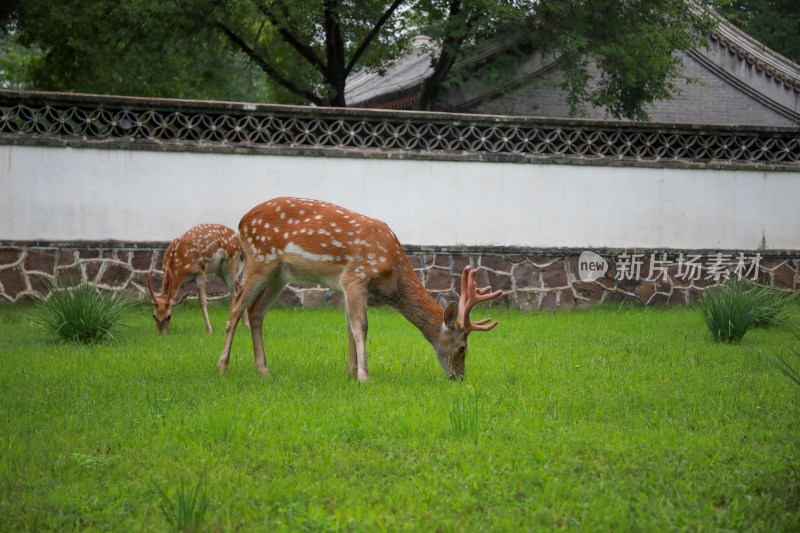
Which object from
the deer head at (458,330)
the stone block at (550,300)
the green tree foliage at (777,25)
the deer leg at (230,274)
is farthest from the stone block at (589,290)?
the green tree foliage at (777,25)

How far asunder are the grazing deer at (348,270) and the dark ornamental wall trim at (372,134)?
5.00 metres

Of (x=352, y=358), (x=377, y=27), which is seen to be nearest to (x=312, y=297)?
(x=352, y=358)

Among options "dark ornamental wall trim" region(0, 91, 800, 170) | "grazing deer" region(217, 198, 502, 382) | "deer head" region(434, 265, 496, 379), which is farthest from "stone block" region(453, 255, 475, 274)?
"deer head" region(434, 265, 496, 379)

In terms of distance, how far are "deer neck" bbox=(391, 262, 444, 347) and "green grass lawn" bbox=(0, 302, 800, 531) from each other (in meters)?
0.46

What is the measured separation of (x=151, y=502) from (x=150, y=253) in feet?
28.0

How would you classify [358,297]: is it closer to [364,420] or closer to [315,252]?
[315,252]

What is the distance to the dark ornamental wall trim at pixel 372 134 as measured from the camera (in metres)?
11.6

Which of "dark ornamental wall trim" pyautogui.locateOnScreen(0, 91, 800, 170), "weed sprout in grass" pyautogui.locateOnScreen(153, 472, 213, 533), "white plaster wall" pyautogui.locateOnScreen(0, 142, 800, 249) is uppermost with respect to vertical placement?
"dark ornamental wall trim" pyautogui.locateOnScreen(0, 91, 800, 170)

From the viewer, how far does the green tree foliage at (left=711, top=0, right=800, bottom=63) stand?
24.1 meters

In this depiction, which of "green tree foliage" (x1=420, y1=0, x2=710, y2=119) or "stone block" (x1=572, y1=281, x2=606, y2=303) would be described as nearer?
"stone block" (x1=572, y1=281, x2=606, y2=303)

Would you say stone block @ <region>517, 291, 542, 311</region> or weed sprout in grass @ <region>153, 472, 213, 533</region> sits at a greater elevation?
stone block @ <region>517, 291, 542, 311</region>

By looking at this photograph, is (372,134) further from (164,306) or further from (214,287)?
(164,306)

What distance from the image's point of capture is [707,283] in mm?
13203

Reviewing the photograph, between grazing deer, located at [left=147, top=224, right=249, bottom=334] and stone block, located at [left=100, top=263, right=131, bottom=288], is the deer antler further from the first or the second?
stone block, located at [left=100, top=263, right=131, bottom=288]
